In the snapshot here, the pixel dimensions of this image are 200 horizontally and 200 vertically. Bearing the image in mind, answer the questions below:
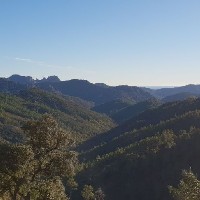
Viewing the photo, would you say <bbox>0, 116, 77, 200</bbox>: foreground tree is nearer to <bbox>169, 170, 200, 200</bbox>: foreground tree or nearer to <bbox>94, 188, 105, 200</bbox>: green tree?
<bbox>169, 170, 200, 200</bbox>: foreground tree

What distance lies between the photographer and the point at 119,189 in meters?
196

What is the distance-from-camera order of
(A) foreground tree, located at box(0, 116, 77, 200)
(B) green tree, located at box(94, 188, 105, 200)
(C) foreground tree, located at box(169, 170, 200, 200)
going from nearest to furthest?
1. (C) foreground tree, located at box(169, 170, 200, 200)
2. (A) foreground tree, located at box(0, 116, 77, 200)
3. (B) green tree, located at box(94, 188, 105, 200)

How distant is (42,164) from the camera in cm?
4478

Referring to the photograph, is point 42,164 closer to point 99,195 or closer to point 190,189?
point 190,189

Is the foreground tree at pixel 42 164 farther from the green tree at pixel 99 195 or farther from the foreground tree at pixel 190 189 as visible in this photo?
the green tree at pixel 99 195

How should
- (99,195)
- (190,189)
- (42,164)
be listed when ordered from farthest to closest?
(99,195) → (42,164) → (190,189)

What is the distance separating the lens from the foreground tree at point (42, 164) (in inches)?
1735

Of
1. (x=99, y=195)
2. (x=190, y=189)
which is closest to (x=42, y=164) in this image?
(x=190, y=189)

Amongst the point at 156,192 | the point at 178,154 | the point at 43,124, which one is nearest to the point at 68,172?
the point at 43,124

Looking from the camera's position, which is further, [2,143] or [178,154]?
[178,154]

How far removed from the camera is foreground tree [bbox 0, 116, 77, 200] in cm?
4406

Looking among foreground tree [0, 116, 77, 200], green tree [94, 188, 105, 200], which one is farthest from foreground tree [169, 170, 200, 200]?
green tree [94, 188, 105, 200]

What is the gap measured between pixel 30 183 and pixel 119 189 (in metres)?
156

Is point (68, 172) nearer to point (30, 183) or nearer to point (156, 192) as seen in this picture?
point (30, 183)
